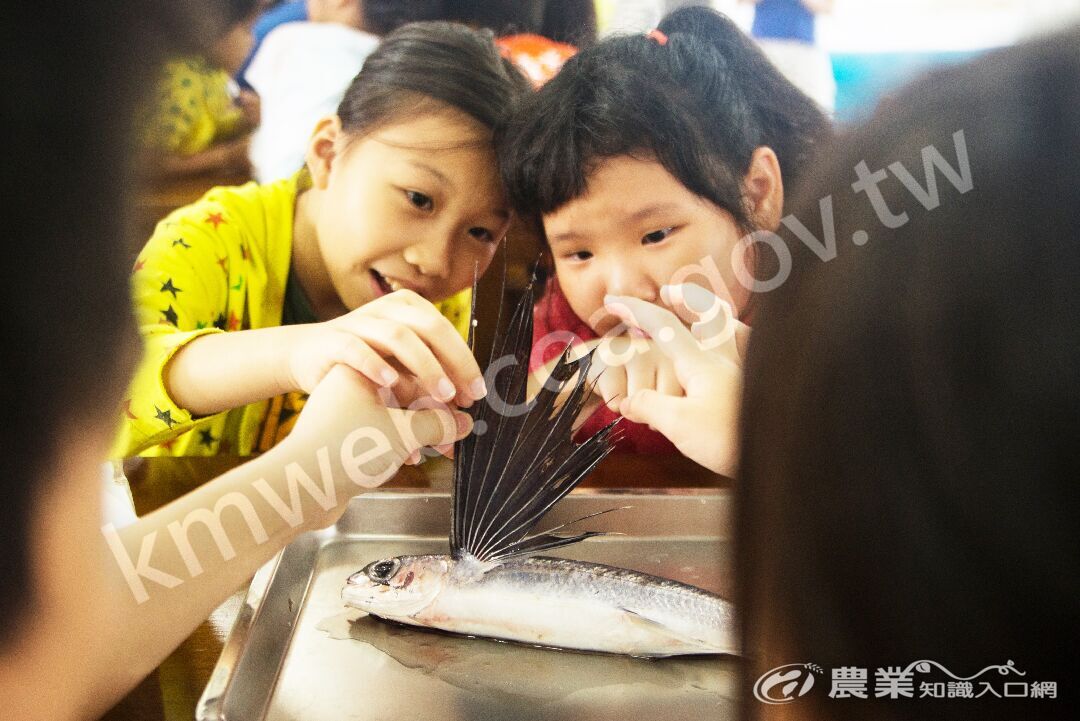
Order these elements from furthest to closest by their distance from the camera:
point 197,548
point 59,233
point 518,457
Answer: point 518,457 < point 197,548 < point 59,233

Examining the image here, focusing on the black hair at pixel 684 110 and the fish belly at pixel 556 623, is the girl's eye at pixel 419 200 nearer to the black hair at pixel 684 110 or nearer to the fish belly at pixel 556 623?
the black hair at pixel 684 110

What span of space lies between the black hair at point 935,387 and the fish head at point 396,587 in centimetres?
32

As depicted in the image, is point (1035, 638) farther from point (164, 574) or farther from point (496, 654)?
point (164, 574)

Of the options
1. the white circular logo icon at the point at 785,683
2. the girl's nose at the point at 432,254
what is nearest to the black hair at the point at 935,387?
the white circular logo icon at the point at 785,683

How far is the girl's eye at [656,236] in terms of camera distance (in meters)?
0.63

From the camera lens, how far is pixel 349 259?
66 cm

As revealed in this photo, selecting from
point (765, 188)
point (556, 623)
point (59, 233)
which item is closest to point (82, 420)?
point (59, 233)

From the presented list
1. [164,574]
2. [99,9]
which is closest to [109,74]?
[99,9]

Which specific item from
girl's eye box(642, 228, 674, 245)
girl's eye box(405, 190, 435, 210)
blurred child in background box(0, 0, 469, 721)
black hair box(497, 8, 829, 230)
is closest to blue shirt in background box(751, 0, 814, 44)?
black hair box(497, 8, 829, 230)

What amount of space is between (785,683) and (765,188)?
0.33 metres

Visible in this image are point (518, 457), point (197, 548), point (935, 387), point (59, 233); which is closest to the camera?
point (935, 387)

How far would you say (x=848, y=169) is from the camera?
367 millimetres

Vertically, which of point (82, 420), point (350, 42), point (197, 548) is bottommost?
point (197, 548)

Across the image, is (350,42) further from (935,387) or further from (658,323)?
(935,387)
